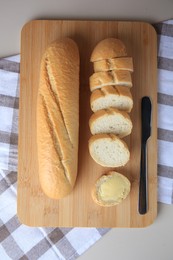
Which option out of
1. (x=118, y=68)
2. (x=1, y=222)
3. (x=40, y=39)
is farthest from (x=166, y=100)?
(x=1, y=222)

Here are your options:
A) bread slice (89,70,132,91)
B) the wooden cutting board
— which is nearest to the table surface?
the wooden cutting board

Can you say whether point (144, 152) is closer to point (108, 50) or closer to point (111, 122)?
point (111, 122)


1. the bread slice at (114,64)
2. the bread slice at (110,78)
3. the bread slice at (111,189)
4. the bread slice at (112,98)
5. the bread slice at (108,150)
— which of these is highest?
the bread slice at (114,64)

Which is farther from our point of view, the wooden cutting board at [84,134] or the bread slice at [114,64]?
the wooden cutting board at [84,134]

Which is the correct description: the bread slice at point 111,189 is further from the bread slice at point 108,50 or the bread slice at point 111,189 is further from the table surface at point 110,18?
the bread slice at point 108,50

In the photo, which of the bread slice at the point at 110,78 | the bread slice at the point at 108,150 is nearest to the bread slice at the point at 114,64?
the bread slice at the point at 110,78

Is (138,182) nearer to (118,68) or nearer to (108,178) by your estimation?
(108,178)
